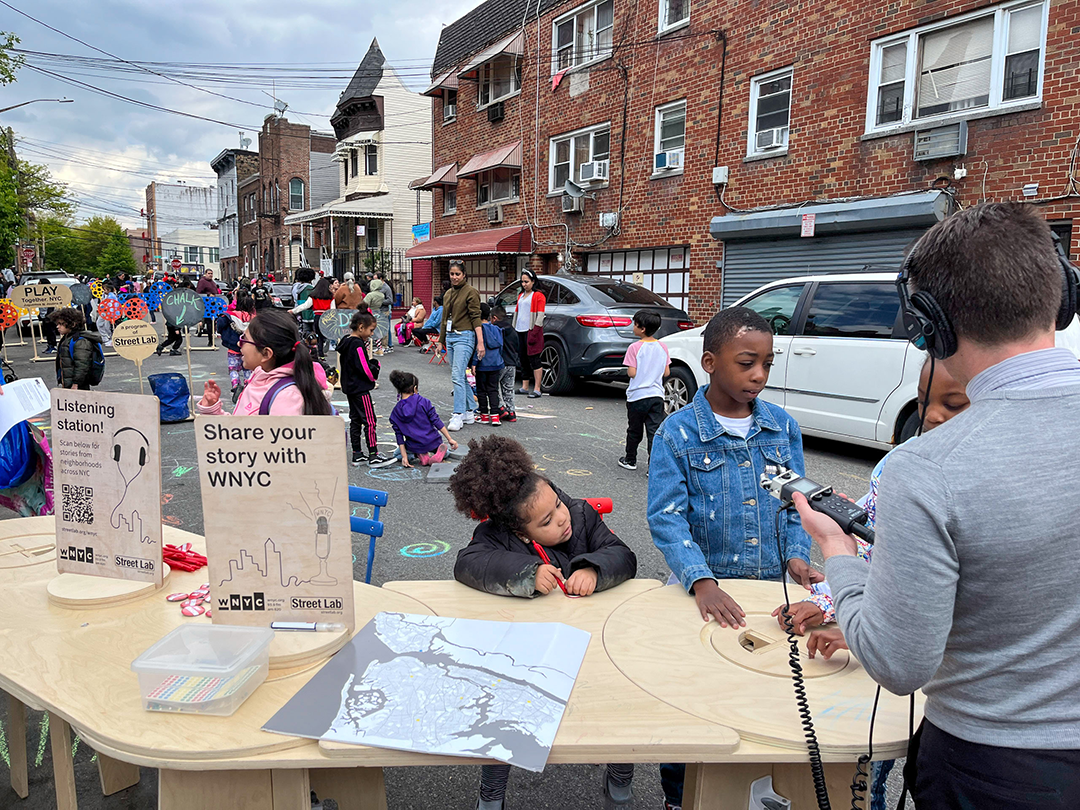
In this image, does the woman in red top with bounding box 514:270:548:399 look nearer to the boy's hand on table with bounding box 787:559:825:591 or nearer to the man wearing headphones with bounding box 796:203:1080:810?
the boy's hand on table with bounding box 787:559:825:591

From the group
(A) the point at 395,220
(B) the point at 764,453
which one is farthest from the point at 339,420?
(A) the point at 395,220

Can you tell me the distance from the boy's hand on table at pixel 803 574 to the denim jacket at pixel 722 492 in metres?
0.05

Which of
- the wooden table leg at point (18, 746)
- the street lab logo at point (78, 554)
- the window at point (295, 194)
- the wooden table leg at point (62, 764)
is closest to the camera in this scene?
the wooden table leg at point (62, 764)

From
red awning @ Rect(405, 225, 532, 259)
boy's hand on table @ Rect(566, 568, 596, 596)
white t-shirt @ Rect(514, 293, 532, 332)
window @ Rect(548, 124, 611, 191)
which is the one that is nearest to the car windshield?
white t-shirt @ Rect(514, 293, 532, 332)

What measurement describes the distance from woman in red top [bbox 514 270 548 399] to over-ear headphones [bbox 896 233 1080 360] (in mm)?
9628

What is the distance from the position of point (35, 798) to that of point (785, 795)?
2.70 meters

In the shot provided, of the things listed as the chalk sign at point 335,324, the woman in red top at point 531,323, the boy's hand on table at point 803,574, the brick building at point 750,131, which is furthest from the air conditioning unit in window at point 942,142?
the boy's hand on table at point 803,574

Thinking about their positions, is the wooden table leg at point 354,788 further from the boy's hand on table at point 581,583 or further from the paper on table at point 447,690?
the boy's hand on table at point 581,583

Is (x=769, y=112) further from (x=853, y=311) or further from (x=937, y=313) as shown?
(x=937, y=313)

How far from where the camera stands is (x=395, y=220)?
33.3 metres

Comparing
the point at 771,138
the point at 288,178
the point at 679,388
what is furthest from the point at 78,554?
the point at 288,178

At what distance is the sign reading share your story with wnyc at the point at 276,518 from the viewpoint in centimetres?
201

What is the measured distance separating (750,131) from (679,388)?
23.2ft

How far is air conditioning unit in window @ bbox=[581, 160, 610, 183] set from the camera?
16.6 metres
